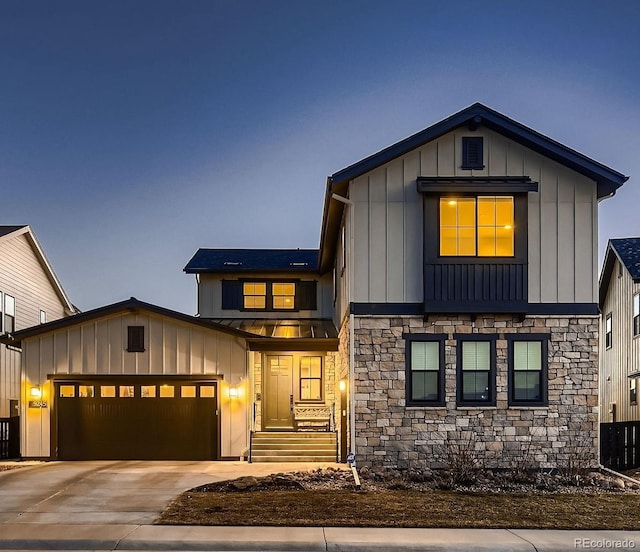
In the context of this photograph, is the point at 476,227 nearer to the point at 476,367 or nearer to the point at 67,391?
the point at 476,367

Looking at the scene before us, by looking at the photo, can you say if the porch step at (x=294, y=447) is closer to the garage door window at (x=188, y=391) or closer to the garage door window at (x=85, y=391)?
the garage door window at (x=188, y=391)

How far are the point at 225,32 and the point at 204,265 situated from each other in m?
13.1

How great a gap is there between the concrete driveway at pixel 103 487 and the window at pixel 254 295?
8038 millimetres

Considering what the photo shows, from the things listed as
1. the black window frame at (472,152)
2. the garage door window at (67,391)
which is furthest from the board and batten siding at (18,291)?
the black window frame at (472,152)

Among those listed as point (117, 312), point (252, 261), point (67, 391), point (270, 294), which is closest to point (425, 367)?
point (117, 312)

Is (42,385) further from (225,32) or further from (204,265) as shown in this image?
(225,32)

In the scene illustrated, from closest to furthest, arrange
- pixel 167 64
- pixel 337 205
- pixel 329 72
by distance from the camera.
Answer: pixel 337 205 < pixel 167 64 < pixel 329 72

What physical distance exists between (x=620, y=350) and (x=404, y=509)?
1623 cm

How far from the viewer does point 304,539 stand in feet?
31.0

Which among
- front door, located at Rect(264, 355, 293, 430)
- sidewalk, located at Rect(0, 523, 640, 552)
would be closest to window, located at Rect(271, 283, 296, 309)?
front door, located at Rect(264, 355, 293, 430)

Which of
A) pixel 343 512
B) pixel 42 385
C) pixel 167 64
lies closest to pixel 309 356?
pixel 42 385

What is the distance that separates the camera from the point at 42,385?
1944cm

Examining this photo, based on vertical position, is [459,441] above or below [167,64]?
below

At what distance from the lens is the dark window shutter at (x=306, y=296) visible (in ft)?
83.0
